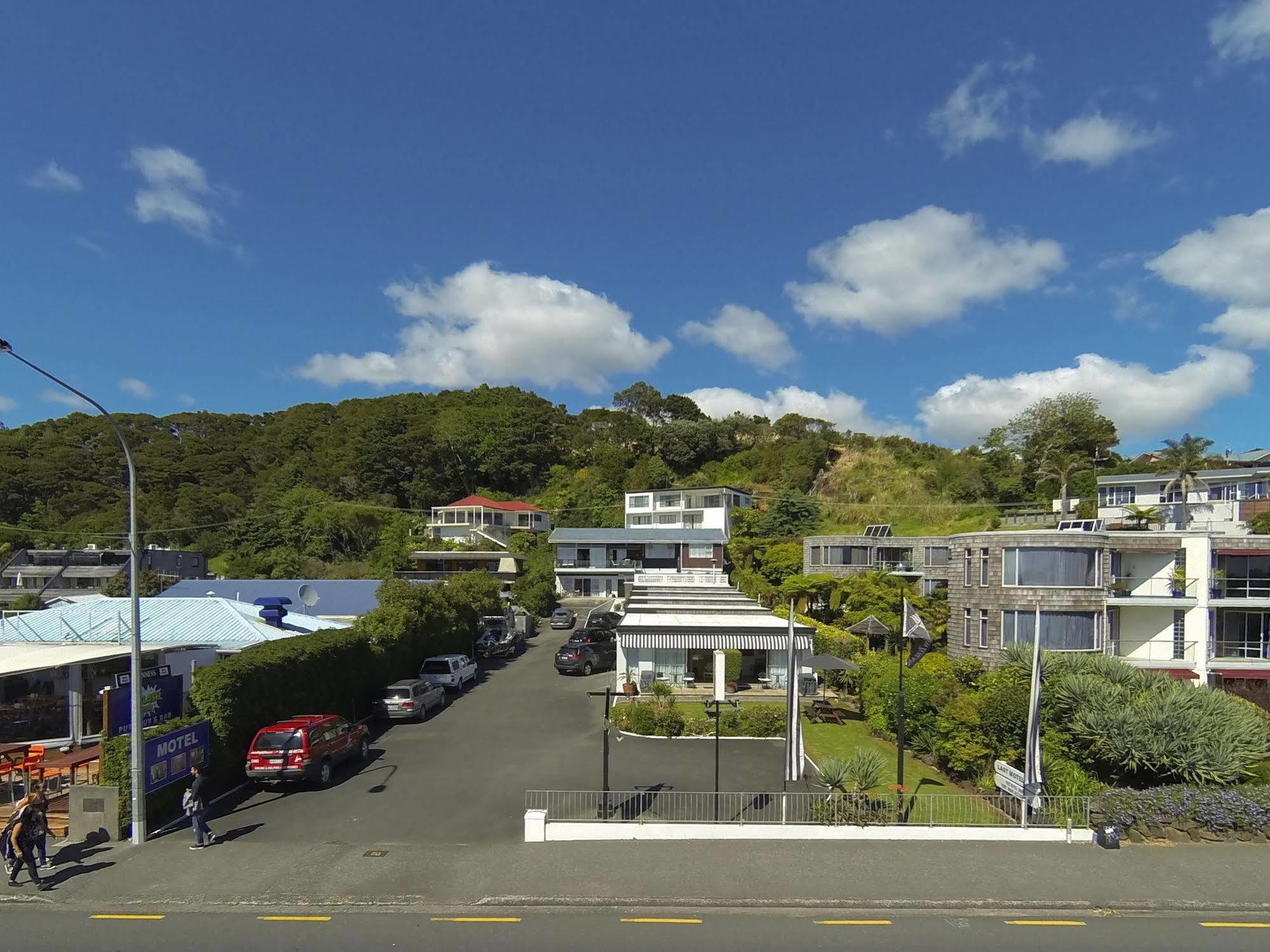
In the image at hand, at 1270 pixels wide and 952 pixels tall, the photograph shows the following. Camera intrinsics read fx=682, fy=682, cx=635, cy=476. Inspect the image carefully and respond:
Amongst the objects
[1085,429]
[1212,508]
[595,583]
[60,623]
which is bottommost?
[595,583]

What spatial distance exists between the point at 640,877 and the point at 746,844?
264 cm

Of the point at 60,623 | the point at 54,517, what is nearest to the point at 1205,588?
the point at 60,623

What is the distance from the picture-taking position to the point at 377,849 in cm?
1386

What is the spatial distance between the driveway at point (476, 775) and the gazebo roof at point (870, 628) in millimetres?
12258

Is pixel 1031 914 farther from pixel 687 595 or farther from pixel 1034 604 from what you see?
pixel 687 595

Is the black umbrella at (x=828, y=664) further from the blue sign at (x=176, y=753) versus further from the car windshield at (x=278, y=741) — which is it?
the blue sign at (x=176, y=753)

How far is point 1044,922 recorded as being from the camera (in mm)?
11312

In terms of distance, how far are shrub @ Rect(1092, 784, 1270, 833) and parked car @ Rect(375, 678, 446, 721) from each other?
66.8 feet

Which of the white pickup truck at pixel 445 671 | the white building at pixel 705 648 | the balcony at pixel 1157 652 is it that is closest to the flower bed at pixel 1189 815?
the white building at pixel 705 648

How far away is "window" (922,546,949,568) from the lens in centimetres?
4119

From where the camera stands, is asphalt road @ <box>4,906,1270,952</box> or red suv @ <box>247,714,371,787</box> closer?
asphalt road @ <box>4,906,1270,952</box>

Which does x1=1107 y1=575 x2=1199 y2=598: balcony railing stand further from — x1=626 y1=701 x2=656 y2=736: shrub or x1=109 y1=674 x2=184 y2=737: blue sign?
x1=109 y1=674 x2=184 y2=737: blue sign

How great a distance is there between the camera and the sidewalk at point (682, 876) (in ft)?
38.6

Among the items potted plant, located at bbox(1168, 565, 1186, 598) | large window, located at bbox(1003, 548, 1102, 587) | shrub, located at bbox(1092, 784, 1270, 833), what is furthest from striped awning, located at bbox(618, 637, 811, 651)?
potted plant, located at bbox(1168, 565, 1186, 598)
